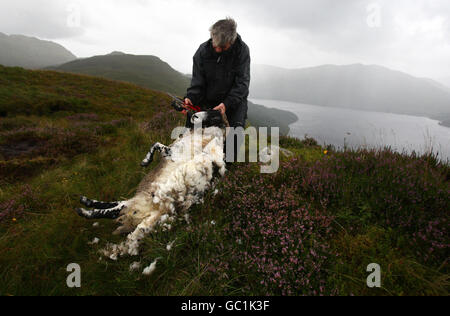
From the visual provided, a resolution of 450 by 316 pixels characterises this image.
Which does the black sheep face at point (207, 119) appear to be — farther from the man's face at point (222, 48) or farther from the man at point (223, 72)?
the man's face at point (222, 48)

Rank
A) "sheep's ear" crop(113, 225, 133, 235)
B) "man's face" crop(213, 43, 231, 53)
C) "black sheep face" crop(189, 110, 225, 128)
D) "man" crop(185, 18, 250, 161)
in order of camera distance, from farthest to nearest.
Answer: "man's face" crop(213, 43, 231, 53) → "man" crop(185, 18, 250, 161) → "black sheep face" crop(189, 110, 225, 128) → "sheep's ear" crop(113, 225, 133, 235)

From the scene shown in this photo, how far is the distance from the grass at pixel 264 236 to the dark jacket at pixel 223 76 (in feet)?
4.73

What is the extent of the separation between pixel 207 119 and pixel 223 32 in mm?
1548

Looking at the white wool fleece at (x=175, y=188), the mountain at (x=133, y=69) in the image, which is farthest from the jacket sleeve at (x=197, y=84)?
the mountain at (x=133, y=69)

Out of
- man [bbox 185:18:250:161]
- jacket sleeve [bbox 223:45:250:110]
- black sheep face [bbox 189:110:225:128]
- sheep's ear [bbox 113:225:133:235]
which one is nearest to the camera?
sheep's ear [bbox 113:225:133:235]

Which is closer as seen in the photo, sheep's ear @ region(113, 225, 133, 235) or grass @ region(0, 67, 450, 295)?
grass @ region(0, 67, 450, 295)

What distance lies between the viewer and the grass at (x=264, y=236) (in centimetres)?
191

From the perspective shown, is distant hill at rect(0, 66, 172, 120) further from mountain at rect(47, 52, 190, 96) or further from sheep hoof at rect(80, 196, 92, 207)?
mountain at rect(47, 52, 190, 96)

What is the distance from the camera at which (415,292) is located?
1781 millimetres

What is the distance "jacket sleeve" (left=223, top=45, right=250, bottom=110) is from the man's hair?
1.69 ft

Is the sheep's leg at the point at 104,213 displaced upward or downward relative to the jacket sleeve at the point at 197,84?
downward

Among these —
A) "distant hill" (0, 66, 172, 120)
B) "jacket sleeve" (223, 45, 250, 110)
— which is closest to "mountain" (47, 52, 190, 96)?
"distant hill" (0, 66, 172, 120)

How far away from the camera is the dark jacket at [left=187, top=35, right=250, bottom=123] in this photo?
3.96 m
